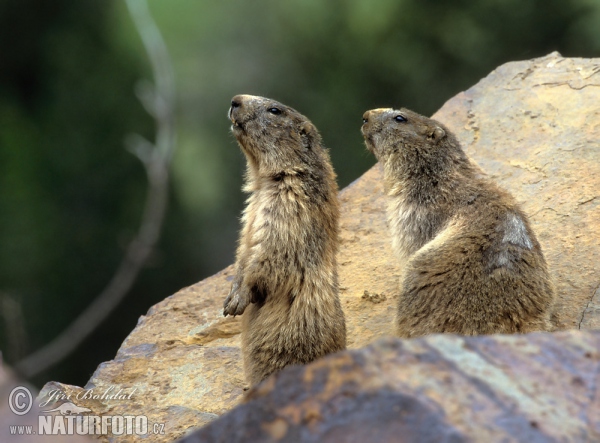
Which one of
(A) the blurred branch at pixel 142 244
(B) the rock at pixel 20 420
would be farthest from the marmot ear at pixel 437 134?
(A) the blurred branch at pixel 142 244

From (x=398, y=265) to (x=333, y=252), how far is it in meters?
1.30

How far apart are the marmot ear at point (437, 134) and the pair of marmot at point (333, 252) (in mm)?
176

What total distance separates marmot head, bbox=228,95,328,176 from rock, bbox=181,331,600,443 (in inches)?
120

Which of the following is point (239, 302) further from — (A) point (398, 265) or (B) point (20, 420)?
(B) point (20, 420)

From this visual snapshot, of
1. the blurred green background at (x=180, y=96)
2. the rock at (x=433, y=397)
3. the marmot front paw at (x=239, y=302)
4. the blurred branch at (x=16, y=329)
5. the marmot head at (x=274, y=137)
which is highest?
the blurred green background at (x=180, y=96)

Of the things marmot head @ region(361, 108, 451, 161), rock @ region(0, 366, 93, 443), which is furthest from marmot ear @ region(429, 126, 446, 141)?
rock @ region(0, 366, 93, 443)

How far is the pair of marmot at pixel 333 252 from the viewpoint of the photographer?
5.52m

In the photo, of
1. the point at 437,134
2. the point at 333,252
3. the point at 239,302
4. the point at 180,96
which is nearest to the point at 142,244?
the point at 239,302

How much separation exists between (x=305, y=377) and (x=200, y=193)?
1170 cm

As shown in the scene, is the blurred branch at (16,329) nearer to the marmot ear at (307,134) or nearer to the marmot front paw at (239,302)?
the marmot front paw at (239,302)

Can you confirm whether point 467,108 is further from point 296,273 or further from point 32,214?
point 32,214

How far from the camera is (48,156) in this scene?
1344 centimetres

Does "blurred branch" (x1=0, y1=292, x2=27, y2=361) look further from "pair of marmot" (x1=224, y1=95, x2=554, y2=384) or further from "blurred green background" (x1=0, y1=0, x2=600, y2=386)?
"blurred green background" (x1=0, y1=0, x2=600, y2=386)

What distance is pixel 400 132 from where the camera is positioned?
7152 mm
